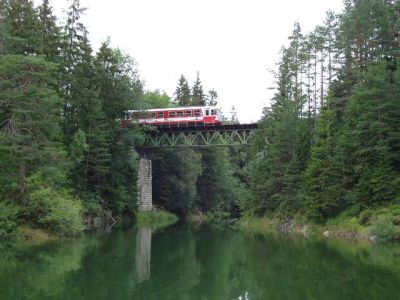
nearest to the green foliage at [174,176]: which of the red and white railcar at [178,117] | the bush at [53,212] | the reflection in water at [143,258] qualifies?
the red and white railcar at [178,117]

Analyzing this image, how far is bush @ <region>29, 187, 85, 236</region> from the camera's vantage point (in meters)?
32.3

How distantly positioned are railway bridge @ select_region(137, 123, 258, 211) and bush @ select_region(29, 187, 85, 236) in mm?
24942

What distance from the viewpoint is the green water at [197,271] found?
16719 millimetres

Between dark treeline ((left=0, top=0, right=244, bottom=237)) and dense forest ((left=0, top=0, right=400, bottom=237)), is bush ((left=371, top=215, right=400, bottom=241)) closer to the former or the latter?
dense forest ((left=0, top=0, right=400, bottom=237))

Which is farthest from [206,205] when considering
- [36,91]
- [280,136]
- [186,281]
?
[186,281]

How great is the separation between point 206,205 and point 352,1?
40100mm

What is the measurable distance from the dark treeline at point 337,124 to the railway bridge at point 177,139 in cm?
294

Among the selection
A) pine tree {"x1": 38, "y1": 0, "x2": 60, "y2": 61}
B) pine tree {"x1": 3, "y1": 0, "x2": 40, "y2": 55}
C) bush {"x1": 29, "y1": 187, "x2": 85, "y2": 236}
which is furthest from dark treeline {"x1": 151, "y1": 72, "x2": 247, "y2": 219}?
bush {"x1": 29, "y1": 187, "x2": 85, "y2": 236}

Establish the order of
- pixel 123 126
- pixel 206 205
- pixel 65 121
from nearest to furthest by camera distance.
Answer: pixel 65 121 → pixel 123 126 → pixel 206 205

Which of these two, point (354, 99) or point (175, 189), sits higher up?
point (354, 99)

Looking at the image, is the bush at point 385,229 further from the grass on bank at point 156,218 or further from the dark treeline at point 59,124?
the grass on bank at point 156,218

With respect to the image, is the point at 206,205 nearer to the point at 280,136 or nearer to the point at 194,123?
the point at 194,123

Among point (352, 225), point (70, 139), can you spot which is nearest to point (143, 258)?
point (352, 225)

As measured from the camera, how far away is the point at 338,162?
4053cm
